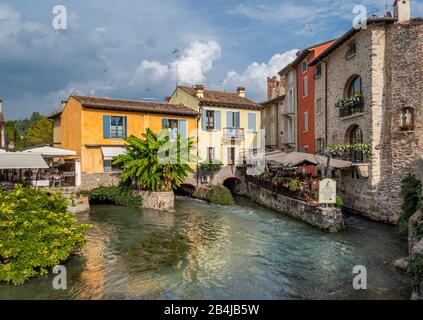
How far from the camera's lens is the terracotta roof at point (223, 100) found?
100 feet

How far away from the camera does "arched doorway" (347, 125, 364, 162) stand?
64.6ft

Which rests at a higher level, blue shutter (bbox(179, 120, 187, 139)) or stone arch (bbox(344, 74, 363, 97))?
stone arch (bbox(344, 74, 363, 97))

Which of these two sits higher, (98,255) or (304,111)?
(304,111)

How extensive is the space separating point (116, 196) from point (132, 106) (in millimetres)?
7688

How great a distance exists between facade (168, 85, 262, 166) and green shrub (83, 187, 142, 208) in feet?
28.5

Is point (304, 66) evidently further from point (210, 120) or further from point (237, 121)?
point (210, 120)

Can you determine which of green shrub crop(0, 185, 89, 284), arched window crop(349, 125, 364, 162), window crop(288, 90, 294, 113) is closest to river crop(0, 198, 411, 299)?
green shrub crop(0, 185, 89, 284)

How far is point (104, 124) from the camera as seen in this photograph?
25.7m

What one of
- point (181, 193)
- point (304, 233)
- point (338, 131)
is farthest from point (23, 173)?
point (338, 131)

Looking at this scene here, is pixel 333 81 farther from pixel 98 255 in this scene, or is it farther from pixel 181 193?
pixel 98 255

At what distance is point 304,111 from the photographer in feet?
94.1

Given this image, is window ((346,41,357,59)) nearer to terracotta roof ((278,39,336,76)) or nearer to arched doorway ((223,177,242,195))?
terracotta roof ((278,39,336,76))

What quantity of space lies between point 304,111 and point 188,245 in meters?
18.9

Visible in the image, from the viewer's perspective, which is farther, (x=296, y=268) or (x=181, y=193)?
(x=181, y=193)
